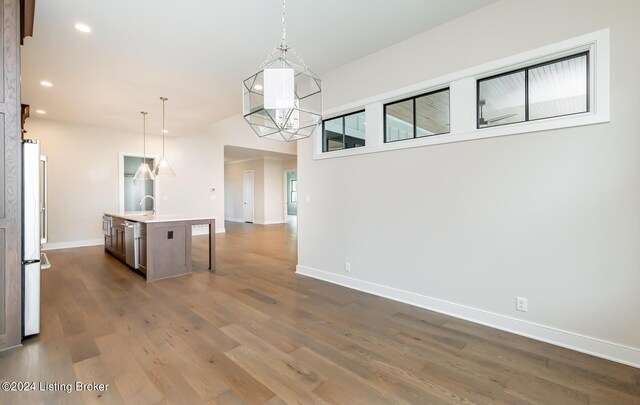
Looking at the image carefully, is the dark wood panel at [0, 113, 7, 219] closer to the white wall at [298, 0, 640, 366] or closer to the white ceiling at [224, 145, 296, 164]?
the white wall at [298, 0, 640, 366]

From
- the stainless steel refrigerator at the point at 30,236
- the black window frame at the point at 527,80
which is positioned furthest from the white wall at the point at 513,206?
the stainless steel refrigerator at the point at 30,236

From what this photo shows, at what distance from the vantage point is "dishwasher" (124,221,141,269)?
450 centimetres

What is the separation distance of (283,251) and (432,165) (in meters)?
4.08

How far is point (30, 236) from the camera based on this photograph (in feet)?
8.07

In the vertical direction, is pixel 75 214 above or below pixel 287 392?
above

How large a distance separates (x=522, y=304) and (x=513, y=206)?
880mm

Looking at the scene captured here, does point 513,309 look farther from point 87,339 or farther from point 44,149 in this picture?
point 44,149

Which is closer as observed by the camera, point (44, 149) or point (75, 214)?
point (44, 149)

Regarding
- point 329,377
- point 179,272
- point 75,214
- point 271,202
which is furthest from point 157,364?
point 271,202

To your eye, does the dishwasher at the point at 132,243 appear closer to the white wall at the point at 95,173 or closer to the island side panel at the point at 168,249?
the island side panel at the point at 168,249

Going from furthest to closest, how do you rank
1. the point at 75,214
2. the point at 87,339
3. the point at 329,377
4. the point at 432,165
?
the point at 75,214
the point at 432,165
the point at 87,339
the point at 329,377

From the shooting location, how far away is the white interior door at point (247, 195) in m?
12.6

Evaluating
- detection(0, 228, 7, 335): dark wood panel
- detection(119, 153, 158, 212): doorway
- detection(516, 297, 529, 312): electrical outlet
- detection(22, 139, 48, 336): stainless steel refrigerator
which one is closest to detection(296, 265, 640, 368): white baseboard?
detection(516, 297, 529, 312): electrical outlet

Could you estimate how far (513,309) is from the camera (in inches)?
104
